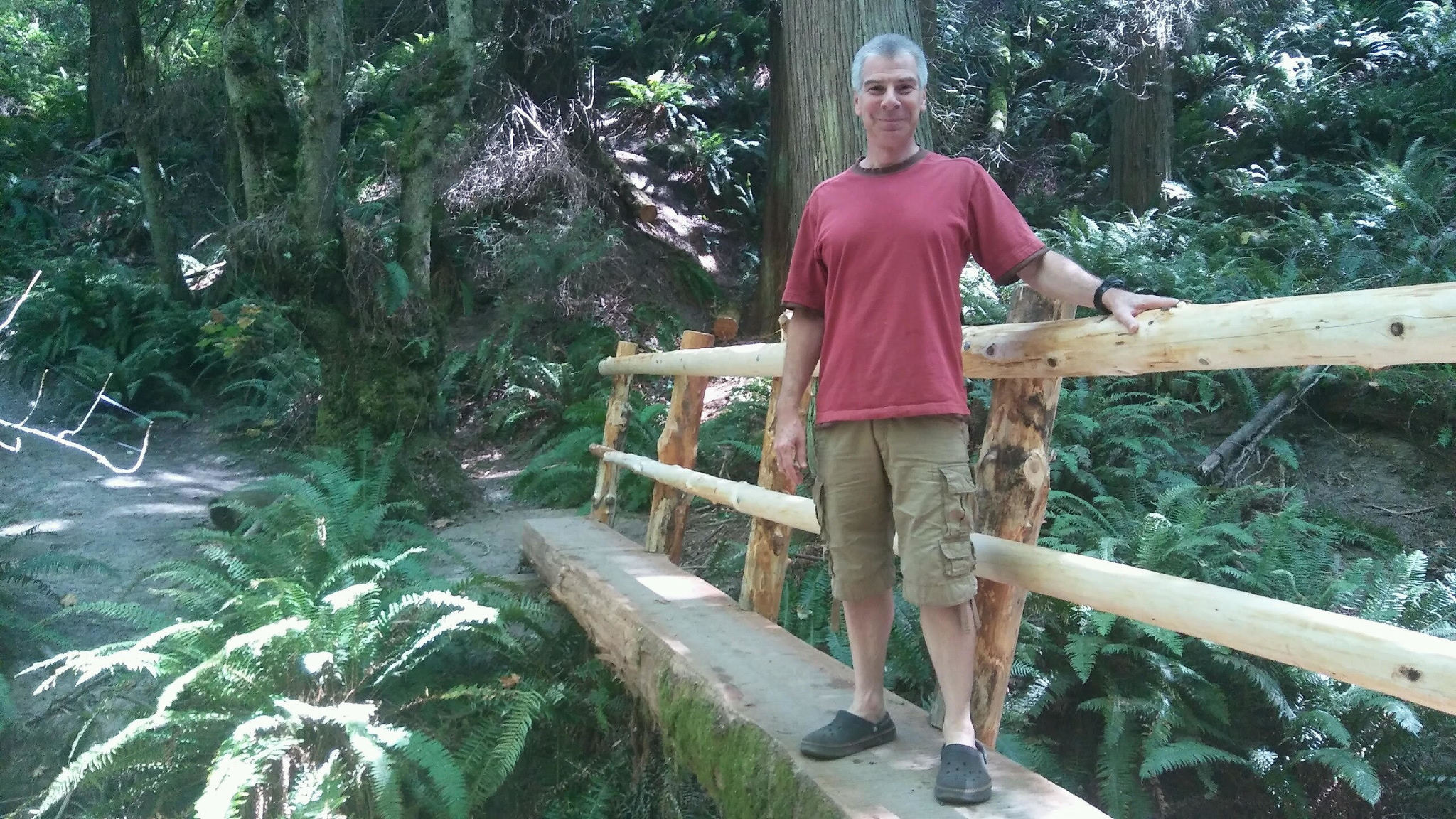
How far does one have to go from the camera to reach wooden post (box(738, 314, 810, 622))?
4121 millimetres

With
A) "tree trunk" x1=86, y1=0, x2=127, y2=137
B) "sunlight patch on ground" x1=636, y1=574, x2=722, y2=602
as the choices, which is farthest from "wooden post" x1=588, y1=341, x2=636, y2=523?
"tree trunk" x1=86, y1=0, x2=127, y2=137

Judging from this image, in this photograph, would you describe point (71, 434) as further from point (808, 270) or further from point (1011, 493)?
point (1011, 493)

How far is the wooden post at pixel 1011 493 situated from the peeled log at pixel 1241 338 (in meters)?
0.10

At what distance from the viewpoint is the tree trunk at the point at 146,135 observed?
1155cm

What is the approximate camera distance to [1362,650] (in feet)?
6.24

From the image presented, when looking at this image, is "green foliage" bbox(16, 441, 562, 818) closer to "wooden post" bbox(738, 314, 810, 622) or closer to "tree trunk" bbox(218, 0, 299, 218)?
"wooden post" bbox(738, 314, 810, 622)

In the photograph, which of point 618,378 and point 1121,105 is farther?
point 1121,105

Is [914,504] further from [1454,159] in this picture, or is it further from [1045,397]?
[1454,159]

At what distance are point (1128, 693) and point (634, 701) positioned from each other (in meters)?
1.93

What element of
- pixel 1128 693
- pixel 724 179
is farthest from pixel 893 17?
pixel 724 179

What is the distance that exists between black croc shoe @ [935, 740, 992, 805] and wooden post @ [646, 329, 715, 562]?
2834 millimetres

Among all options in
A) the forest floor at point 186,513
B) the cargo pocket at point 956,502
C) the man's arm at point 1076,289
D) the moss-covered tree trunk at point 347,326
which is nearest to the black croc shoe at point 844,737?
the cargo pocket at point 956,502

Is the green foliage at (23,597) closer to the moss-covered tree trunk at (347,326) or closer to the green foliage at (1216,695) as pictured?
the moss-covered tree trunk at (347,326)

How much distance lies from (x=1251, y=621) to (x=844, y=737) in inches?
44.7
